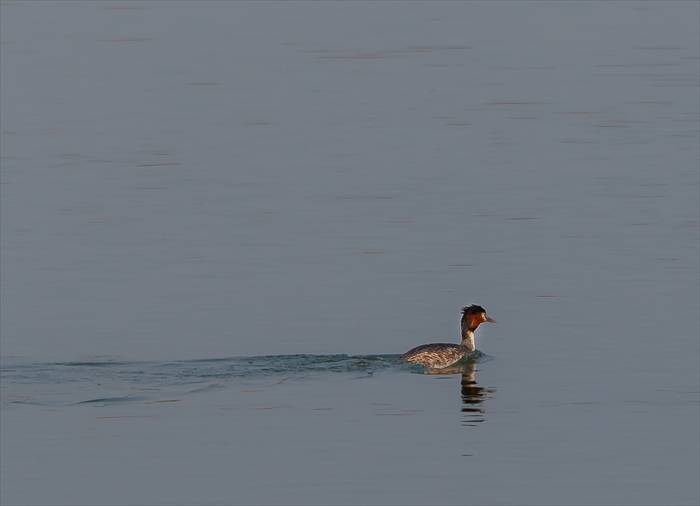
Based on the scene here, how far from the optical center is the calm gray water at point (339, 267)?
1270 cm

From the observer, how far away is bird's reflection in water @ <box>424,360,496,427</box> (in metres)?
14.1

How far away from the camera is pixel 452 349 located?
17.2 metres

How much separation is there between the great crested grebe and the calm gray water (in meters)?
0.19

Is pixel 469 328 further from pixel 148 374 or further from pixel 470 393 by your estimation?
pixel 148 374

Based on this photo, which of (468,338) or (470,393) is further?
(468,338)

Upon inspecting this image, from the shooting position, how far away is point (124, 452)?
42.1 feet

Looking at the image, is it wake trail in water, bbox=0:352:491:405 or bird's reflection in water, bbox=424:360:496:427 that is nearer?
bird's reflection in water, bbox=424:360:496:427

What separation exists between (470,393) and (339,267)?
15.2ft

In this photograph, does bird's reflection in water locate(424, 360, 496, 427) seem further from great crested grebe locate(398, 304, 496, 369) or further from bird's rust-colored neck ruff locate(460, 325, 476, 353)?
bird's rust-colored neck ruff locate(460, 325, 476, 353)

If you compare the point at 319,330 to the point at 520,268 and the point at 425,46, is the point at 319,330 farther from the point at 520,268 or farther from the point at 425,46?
the point at 425,46

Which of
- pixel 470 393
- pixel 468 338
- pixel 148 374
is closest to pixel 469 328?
Answer: pixel 468 338

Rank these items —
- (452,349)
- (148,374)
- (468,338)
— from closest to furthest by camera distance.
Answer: (148,374) < (452,349) < (468,338)

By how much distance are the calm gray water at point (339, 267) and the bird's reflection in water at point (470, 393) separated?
8cm

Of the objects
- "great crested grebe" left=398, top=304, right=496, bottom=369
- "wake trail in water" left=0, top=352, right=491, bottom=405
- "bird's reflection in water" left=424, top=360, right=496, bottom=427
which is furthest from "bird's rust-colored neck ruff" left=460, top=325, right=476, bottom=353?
"wake trail in water" left=0, top=352, right=491, bottom=405
